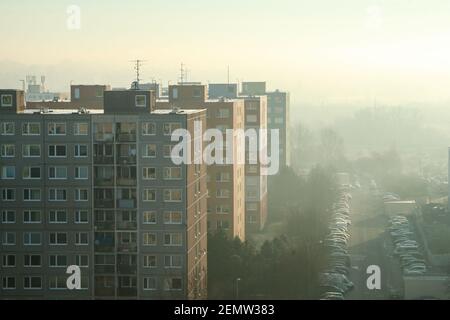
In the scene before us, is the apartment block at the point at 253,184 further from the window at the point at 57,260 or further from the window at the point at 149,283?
the window at the point at 57,260

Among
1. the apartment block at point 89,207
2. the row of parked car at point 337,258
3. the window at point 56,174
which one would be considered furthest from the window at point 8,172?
the row of parked car at point 337,258

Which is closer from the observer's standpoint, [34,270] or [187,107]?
[34,270]

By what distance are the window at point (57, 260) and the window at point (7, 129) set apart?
34.1 inches

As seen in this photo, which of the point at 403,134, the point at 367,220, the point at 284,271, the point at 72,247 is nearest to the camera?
the point at 72,247

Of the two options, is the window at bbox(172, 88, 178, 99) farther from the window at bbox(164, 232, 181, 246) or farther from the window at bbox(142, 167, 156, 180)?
the window at bbox(164, 232, 181, 246)

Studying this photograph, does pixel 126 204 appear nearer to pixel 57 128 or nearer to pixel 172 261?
pixel 172 261

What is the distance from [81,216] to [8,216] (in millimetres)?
495

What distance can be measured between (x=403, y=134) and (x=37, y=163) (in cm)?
1786

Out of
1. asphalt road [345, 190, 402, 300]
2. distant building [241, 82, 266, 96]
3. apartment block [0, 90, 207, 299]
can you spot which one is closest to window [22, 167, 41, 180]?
apartment block [0, 90, 207, 299]

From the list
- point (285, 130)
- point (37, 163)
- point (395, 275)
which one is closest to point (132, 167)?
point (37, 163)

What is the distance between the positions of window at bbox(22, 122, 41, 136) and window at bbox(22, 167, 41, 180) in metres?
0.23

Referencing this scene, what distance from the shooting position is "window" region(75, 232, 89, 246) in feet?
18.0

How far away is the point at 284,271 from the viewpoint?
633 centimetres
